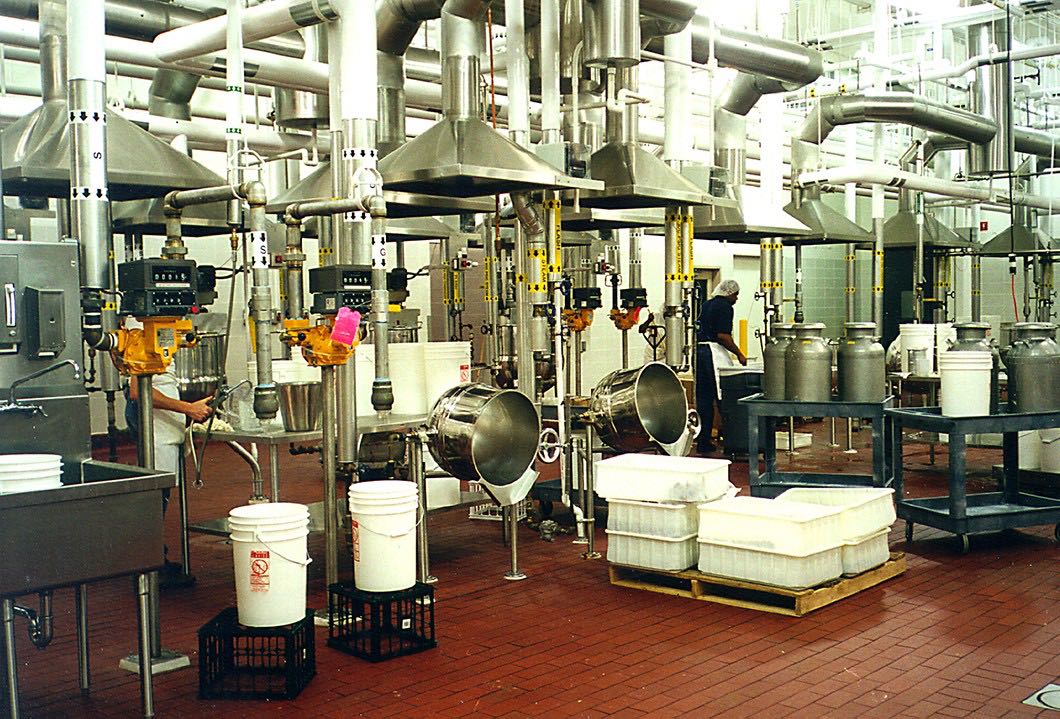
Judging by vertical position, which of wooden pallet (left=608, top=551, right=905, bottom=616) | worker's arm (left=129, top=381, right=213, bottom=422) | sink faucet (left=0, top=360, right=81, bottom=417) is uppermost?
sink faucet (left=0, top=360, right=81, bottom=417)

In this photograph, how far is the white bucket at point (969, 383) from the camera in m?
5.37

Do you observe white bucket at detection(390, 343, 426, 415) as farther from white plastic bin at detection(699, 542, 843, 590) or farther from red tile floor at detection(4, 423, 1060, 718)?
white plastic bin at detection(699, 542, 843, 590)

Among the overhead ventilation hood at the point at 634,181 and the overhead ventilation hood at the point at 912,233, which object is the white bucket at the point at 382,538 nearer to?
the overhead ventilation hood at the point at 634,181

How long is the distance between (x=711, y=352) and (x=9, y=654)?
6.98 meters

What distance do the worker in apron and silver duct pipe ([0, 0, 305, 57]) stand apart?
482cm

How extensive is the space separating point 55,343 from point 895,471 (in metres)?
4.44

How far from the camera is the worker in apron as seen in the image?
9.23 metres

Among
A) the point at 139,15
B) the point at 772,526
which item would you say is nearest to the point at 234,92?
the point at 139,15

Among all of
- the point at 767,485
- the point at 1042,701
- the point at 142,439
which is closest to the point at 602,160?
the point at 767,485

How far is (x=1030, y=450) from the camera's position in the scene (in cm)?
639

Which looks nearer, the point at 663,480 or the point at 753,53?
the point at 663,480

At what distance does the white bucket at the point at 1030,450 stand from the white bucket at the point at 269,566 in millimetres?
4665

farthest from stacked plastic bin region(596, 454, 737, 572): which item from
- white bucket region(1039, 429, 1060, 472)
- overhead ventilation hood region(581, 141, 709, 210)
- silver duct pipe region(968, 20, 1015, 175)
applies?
silver duct pipe region(968, 20, 1015, 175)

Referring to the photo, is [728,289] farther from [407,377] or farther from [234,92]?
[234,92]
